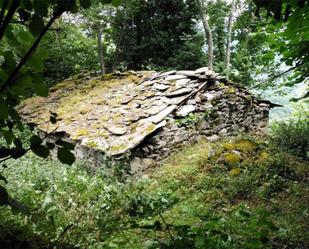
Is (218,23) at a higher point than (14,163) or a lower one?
higher

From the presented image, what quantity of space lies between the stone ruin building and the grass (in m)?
0.59

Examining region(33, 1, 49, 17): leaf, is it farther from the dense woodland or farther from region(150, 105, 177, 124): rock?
region(150, 105, 177, 124): rock

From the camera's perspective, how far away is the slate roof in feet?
27.5

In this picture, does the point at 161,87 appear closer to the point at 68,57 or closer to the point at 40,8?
the point at 68,57

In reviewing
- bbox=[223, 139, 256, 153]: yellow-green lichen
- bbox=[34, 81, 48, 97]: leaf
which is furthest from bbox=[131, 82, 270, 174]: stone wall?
bbox=[34, 81, 48, 97]: leaf

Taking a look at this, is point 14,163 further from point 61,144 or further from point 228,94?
point 61,144

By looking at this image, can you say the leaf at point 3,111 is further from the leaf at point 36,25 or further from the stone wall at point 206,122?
the stone wall at point 206,122

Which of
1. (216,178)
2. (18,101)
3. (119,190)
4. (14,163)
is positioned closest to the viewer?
(18,101)

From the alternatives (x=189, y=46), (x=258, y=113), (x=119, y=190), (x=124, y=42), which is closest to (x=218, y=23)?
(x=189, y=46)

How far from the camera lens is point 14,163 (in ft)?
26.1

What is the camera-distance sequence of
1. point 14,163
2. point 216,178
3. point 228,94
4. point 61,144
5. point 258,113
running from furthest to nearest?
1. point 258,113
2. point 228,94
3. point 14,163
4. point 216,178
5. point 61,144

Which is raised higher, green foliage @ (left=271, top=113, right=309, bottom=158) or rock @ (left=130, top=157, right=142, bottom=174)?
rock @ (left=130, top=157, right=142, bottom=174)

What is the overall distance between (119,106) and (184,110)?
183 centimetres

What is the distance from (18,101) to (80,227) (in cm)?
370
